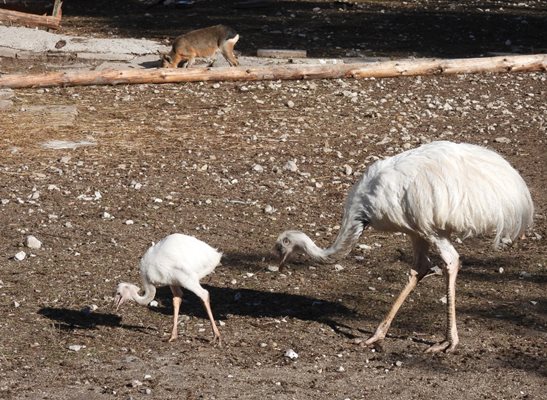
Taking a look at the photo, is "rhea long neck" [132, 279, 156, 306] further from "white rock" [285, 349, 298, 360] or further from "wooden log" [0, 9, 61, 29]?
"wooden log" [0, 9, 61, 29]

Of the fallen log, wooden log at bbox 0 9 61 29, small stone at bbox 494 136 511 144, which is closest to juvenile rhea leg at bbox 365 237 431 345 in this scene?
small stone at bbox 494 136 511 144

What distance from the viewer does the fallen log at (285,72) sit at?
1371 centimetres

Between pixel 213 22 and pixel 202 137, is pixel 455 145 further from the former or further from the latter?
pixel 213 22

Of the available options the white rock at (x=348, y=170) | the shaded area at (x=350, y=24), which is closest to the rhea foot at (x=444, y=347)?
the white rock at (x=348, y=170)

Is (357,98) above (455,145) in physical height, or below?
below

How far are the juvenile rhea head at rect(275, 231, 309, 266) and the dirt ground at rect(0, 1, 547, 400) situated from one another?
20.7 inches

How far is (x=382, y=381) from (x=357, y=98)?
7280mm

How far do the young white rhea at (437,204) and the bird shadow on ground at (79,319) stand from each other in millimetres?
1223

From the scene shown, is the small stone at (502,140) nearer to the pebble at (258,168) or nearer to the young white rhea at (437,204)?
the pebble at (258,168)

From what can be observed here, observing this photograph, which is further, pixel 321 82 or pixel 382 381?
pixel 321 82

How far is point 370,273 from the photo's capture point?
8406mm

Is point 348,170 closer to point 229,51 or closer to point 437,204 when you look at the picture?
point 437,204

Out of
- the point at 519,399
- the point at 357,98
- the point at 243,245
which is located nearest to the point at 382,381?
the point at 519,399

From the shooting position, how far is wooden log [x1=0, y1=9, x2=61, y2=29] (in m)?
18.2
